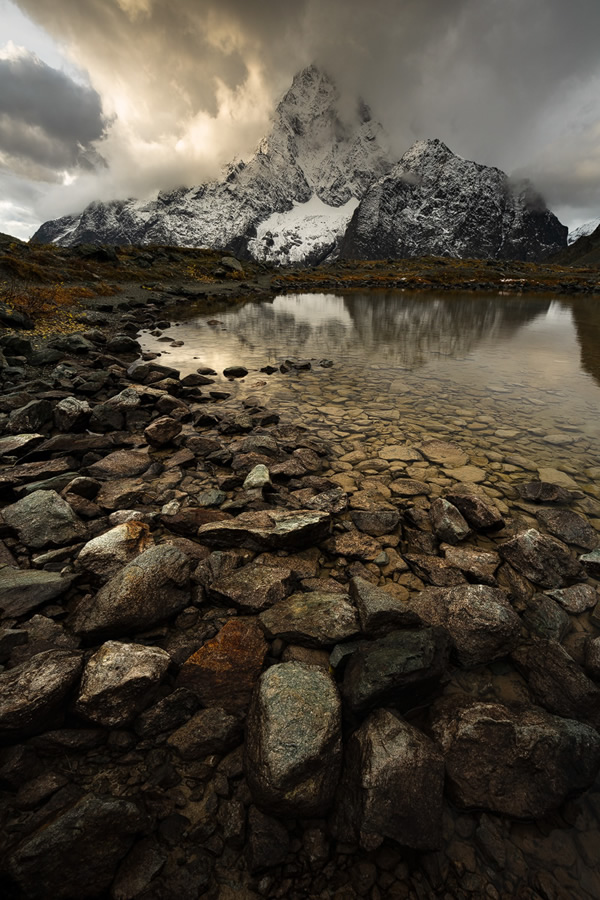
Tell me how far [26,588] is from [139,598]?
1226 millimetres

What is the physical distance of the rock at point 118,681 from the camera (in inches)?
107

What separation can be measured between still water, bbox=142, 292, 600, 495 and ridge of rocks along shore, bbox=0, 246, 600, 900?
356cm

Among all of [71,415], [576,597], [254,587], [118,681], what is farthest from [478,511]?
[71,415]

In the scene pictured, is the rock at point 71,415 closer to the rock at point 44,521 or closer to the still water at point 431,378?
the rock at point 44,521

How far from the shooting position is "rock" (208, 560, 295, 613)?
3.84 meters

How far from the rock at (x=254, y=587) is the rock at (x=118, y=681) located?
2.89 ft

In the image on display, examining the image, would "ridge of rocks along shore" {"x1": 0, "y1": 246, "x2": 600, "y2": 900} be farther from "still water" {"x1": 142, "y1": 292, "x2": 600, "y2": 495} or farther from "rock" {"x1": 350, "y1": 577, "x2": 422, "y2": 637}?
"still water" {"x1": 142, "y1": 292, "x2": 600, "y2": 495}

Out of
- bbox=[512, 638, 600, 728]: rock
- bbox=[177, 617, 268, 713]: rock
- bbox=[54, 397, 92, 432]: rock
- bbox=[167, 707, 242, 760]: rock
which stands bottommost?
bbox=[512, 638, 600, 728]: rock

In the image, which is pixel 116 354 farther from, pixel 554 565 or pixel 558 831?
pixel 558 831

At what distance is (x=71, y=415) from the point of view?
25.2ft

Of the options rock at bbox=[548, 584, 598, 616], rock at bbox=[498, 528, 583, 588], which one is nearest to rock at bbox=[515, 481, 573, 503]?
rock at bbox=[498, 528, 583, 588]

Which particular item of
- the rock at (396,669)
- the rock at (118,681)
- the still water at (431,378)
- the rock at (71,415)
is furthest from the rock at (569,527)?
the rock at (71,415)

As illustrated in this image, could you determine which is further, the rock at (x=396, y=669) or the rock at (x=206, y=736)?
the rock at (x=396, y=669)

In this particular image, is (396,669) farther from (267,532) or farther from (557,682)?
(267,532)
